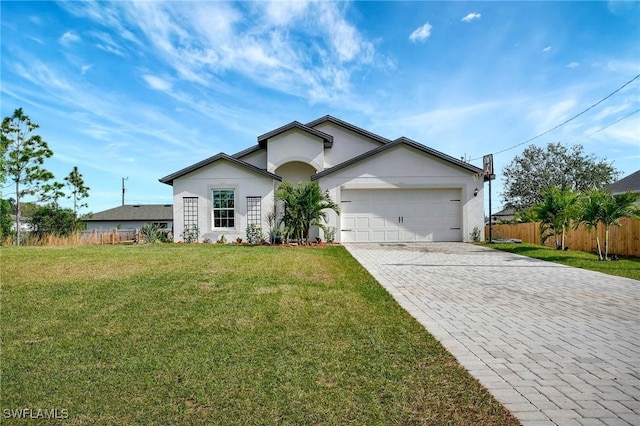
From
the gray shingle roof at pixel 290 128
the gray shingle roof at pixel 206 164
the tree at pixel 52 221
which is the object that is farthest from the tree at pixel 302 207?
the tree at pixel 52 221

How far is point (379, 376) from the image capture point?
11.1ft

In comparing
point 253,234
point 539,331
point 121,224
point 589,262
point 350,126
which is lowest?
point 539,331

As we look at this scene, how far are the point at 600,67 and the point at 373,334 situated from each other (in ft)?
53.1

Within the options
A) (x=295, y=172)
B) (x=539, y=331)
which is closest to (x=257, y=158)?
(x=295, y=172)

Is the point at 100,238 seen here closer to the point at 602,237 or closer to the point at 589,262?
the point at 589,262

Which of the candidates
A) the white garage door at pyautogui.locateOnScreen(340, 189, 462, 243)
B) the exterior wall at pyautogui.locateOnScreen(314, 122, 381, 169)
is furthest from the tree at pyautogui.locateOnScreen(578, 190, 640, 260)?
the exterior wall at pyautogui.locateOnScreen(314, 122, 381, 169)

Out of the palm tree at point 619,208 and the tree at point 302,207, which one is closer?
the palm tree at point 619,208

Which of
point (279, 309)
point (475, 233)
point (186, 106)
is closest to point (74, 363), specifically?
point (279, 309)

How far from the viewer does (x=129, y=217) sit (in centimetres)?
4028

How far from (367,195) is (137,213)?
1312 inches

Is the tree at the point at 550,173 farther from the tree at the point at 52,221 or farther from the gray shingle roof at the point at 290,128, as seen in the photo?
the tree at the point at 52,221

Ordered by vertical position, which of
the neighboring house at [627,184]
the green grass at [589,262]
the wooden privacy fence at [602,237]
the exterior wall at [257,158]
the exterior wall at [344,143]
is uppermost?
the exterior wall at [344,143]

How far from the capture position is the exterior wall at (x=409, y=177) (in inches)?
667

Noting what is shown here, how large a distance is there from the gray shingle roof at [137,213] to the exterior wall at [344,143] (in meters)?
27.1
